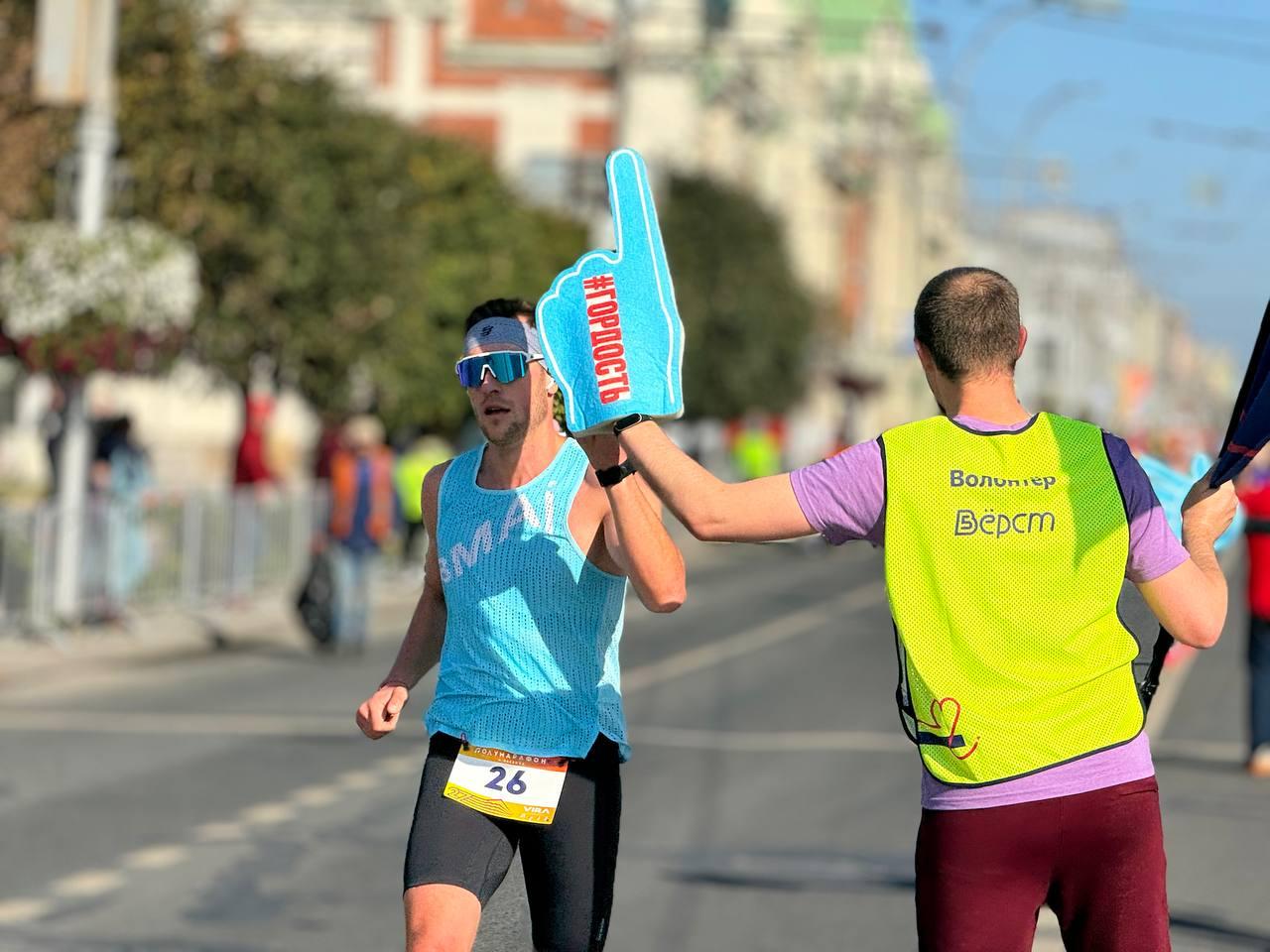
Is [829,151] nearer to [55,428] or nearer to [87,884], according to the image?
[55,428]

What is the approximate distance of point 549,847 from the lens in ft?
16.1

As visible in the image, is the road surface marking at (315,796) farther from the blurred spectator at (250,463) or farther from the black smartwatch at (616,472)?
the blurred spectator at (250,463)

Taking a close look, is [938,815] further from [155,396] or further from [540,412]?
[155,396]

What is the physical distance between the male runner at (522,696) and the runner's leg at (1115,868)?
1068 mm

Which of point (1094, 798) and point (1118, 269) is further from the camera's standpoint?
point (1118, 269)

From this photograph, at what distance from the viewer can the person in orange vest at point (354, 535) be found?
19219mm

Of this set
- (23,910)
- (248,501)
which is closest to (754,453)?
(248,501)

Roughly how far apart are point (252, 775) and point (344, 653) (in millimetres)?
7199

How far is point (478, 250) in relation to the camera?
36.0m

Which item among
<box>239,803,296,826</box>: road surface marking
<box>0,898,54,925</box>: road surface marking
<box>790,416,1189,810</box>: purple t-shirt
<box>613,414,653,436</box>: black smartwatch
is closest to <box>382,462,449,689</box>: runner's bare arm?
<box>613,414,653,436</box>: black smartwatch

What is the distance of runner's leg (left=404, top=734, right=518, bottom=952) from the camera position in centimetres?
477

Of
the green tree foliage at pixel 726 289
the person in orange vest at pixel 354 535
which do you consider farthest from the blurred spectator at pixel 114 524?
the green tree foliage at pixel 726 289

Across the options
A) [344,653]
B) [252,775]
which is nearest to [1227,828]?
[252,775]

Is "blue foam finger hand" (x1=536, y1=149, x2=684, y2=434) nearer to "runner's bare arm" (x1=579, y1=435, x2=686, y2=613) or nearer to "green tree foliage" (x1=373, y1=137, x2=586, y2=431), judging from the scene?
"runner's bare arm" (x1=579, y1=435, x2=686, y2=613)
